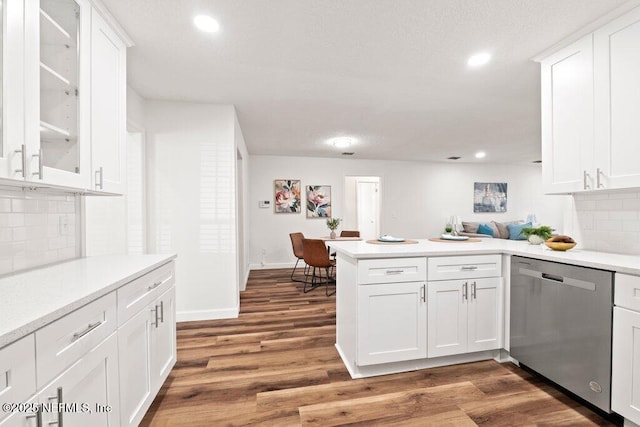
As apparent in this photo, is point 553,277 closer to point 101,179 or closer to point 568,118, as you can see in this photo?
point 568,118

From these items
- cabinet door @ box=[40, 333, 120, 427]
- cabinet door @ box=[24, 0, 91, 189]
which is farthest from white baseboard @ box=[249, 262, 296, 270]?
cabinet door @ box=[40, 333, 120, 427]

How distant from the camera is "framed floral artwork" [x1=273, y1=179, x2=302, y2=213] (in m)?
5.97

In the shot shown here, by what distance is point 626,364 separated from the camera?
1.42 metres

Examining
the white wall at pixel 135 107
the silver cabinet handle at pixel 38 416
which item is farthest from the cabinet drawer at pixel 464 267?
the white wall at pixel 135 107

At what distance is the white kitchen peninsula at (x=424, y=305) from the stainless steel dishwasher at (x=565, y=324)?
0.37 feet

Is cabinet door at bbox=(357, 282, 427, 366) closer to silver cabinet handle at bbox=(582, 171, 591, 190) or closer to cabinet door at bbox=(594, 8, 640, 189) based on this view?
silver cabinet handle at bbox=(582, 171, 591, 190)

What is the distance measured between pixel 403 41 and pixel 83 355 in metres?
2.44

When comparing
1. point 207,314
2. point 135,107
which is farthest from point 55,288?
point 135,107

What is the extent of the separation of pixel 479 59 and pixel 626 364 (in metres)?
2.18

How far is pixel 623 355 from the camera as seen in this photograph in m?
1.44

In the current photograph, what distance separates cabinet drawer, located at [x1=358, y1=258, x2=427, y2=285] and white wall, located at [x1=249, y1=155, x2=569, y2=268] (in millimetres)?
4209

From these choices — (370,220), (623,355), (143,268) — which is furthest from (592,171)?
(370,220)

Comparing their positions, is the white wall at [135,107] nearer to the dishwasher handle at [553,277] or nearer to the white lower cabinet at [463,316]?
the white lower cabinet at [463,316]

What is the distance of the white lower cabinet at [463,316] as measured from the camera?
6.75ft
